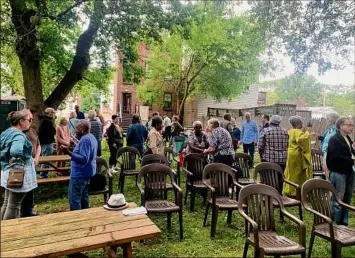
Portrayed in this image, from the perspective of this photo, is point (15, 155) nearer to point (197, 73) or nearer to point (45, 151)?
point (45, 151)

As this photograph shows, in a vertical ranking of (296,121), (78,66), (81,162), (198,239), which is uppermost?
(78,66)

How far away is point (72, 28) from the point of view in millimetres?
8633

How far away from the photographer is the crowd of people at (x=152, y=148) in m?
3.88

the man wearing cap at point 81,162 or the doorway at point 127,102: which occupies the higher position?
the doorway at point 127,102

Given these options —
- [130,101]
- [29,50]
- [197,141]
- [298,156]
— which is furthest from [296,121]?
[130,101]

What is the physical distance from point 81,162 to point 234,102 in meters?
26.7

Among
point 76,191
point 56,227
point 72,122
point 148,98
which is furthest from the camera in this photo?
point 148,98

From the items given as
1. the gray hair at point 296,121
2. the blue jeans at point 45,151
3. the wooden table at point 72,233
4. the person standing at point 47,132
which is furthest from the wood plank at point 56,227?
the blue jeans at point 45,151

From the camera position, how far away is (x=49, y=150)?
756 centimetres

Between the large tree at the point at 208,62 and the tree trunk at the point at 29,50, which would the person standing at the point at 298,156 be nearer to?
the tree trunk at the point at 29,50

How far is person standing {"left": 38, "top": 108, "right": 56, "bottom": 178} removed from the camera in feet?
23.0

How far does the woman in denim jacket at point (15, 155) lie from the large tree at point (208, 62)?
52.4 feet

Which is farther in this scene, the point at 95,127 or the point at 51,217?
the point at 95,127

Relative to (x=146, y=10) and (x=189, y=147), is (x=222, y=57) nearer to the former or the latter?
(x=146, y=10)
